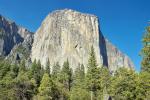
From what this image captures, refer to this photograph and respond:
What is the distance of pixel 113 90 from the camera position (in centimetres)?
6100

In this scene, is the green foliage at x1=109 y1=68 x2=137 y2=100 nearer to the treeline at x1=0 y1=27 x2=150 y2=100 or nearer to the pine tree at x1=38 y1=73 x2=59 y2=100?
the treeline at x1=0 y1=27 x2=150 y2=100

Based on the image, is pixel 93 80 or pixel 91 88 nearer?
pixel 91 88

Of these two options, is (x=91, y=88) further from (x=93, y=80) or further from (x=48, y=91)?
(x=48, y=91)

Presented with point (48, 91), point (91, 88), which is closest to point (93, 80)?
point (91, 88)

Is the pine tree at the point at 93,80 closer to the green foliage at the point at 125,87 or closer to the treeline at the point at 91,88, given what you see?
the treeline at the point at 91,88

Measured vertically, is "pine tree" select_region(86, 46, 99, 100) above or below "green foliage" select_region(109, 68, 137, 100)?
above

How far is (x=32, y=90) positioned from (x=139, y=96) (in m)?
28.1

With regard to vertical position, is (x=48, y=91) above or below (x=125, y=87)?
above

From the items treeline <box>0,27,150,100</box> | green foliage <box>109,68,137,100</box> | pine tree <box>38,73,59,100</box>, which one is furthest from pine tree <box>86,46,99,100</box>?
green foliage <box>109,68,137,100</box>

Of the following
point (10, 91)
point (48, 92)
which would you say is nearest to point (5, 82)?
point (10, 91)

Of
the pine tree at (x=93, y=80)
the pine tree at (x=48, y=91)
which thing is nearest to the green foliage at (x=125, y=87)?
the pine tree at (x=93, y=80)

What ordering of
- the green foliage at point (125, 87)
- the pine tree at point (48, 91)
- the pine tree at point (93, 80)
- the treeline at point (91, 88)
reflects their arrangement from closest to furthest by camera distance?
the treeline at point (91, 88), the green foliage at point (125, 87), the pine tree at point (48, 91), the pine tree at point (93, 80)

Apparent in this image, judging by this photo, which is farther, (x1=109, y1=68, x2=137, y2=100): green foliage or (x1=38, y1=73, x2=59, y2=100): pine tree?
(x1=38, y1=73, x2=59, y2=100): pine tree

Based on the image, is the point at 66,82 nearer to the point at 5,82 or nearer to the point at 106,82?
the point at 106,82
